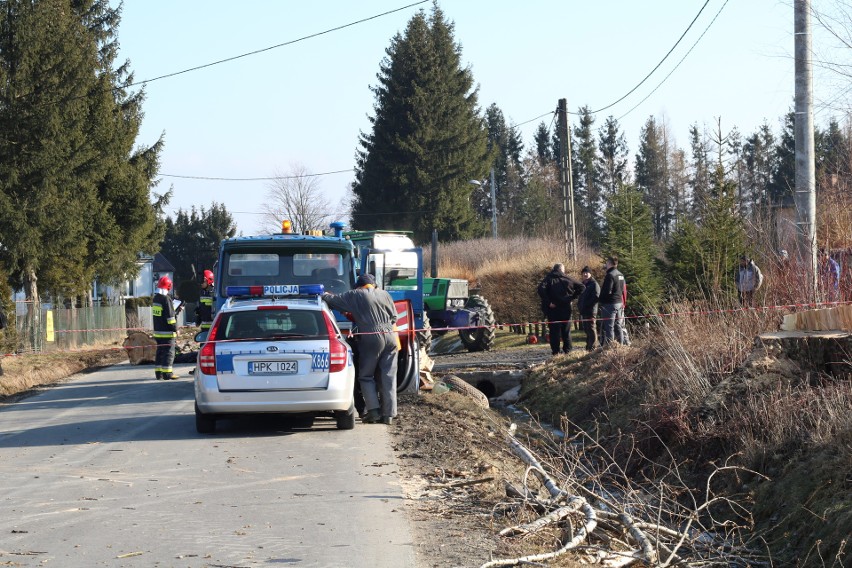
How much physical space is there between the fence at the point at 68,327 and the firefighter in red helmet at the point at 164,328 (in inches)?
210

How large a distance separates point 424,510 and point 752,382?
17.4ft

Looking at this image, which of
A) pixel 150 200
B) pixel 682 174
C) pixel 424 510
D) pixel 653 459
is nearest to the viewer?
pixel 424 510

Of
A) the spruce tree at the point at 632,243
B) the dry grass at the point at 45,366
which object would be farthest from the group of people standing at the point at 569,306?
the dry grass at the point at 45,366

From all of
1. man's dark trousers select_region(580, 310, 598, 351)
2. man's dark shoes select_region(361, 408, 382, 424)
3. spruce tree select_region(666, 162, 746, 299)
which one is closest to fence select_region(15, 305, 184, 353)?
man's dark trousers select_region(580, 310, 598, 351)

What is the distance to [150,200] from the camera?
141 ft

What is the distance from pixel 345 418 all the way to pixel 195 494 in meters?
3.87

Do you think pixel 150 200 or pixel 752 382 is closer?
pixel 752 382

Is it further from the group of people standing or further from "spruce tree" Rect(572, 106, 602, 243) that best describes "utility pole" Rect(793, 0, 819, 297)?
"spruce tree" Rect(572, 106, 602, 243)

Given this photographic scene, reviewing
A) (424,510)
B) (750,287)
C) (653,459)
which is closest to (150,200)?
(750,287)

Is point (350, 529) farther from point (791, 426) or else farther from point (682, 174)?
point (682, 174)

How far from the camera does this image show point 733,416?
11.6 metres

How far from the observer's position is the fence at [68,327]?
29781 mm

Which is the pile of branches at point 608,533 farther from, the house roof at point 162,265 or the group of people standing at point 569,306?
the house roof at point 162,265

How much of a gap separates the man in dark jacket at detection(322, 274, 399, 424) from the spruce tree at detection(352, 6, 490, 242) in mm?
49824
